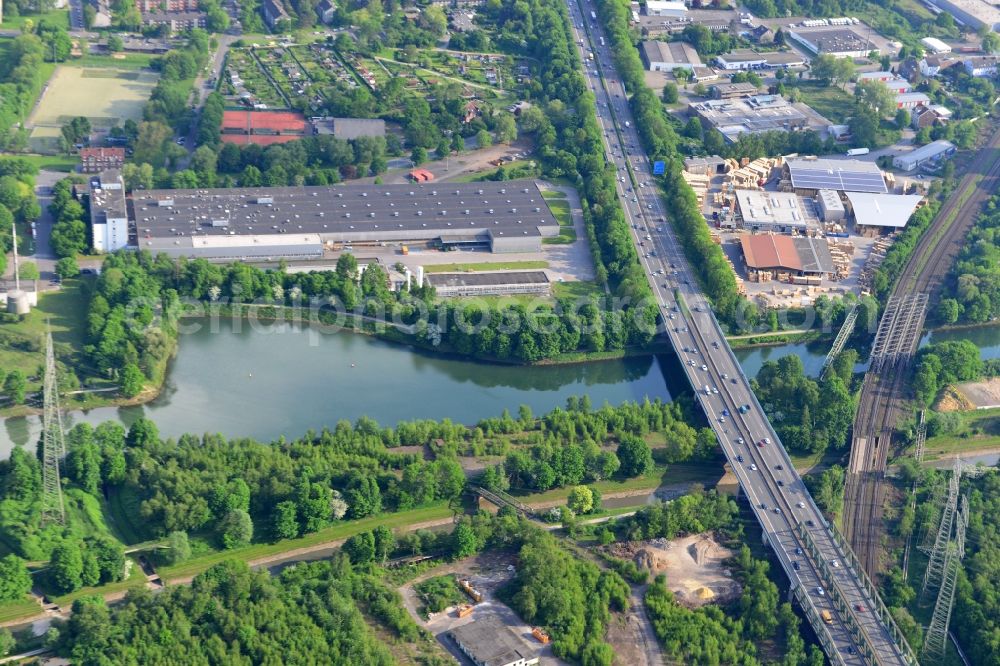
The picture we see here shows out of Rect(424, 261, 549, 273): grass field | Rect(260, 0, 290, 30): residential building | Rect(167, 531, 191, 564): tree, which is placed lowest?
Rect(167, 531, 191, 564): tree

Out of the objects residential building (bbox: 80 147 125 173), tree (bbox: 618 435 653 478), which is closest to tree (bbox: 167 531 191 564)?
tree (bbox: 618 435 653 478)

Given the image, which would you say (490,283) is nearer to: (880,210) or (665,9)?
(880,210)

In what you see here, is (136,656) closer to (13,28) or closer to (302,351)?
(302,351)

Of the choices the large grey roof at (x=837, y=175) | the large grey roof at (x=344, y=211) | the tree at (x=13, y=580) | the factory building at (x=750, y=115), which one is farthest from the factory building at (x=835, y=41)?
the tree at (x=13, y=580)

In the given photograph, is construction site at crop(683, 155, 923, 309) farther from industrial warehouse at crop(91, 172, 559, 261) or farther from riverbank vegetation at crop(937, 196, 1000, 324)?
industrial warehouse at crop(91, 172, 559, 261)

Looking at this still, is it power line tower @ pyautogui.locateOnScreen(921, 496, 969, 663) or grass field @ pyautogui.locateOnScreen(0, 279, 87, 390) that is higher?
grass field @ pyautogui.locateOnScreen(0, 279, 87, 390)

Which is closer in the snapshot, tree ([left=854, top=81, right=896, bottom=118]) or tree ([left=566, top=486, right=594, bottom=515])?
tree ([left=566, top=486, right=594, bottom=515])

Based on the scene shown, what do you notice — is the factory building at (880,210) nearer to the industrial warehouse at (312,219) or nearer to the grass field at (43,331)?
the industrial warehouse at (312,219)

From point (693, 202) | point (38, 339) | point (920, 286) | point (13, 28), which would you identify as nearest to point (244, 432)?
point (38, 339)
